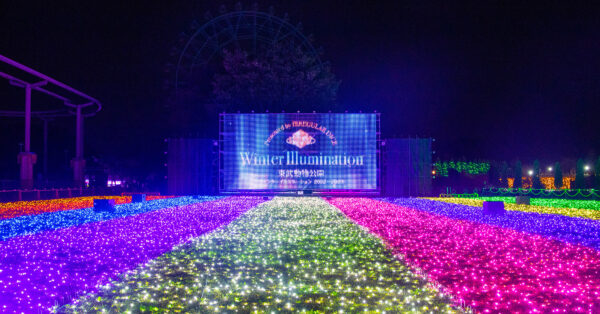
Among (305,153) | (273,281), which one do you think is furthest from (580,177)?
(273,281)

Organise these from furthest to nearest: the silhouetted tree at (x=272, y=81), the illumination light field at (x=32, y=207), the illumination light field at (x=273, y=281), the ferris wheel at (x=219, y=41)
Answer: the silhouetted tree at (x=272, y=81) → the ferris wheel at (x=219, y=41) → the illumination light field at (x=32, y=207) → the illumination light field at (x=273, y=281)

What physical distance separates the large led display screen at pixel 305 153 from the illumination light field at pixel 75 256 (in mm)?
11204

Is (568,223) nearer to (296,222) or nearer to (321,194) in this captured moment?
(296,222)

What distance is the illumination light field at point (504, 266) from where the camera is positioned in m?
4.82

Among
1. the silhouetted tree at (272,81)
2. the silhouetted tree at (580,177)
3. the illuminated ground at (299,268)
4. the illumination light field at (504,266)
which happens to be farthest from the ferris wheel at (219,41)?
the illumination light field at (504,266)

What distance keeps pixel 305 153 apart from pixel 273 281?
17986 millimetres

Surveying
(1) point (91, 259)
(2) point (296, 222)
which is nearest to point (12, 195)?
(2) point (296, 222)

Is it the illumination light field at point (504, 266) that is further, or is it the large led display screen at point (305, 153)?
the large led display screen at point (305, 153)

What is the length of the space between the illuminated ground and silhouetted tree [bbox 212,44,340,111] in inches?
915

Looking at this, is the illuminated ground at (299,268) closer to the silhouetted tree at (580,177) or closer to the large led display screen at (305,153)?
the large led display screen at (305,153)

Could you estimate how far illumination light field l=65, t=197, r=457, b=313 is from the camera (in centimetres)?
465

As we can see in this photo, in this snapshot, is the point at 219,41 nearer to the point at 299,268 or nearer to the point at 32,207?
the point at 32,207

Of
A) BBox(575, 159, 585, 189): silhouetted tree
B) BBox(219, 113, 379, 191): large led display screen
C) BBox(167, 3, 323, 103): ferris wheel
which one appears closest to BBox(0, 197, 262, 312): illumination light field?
BBox(219, 113, 379, 191): large led display screen

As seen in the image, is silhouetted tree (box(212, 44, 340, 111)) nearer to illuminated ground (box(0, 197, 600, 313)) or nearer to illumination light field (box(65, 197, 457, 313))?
illuminated ground (box(0, 197, 600, 313))
